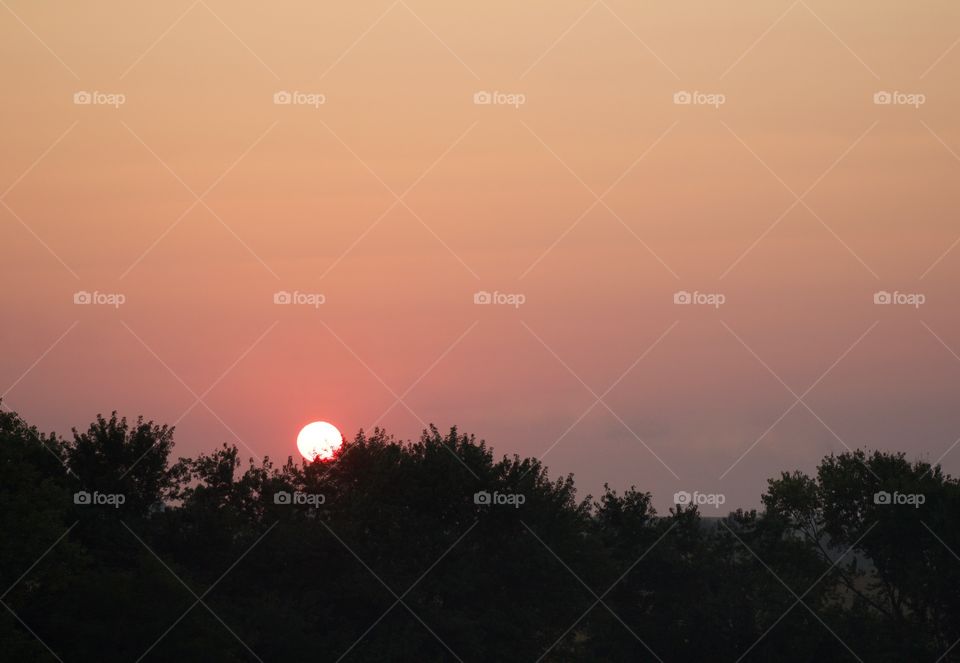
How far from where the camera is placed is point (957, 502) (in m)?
91.1

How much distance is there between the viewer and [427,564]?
7825 centimetres

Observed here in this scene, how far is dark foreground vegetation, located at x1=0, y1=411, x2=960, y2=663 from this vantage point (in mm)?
60000

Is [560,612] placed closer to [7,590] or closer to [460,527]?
[460,527]

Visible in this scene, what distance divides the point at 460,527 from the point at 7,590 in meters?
31.7

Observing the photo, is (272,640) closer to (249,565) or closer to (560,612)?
(249,565)

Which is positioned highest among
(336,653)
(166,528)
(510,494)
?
(510,494)

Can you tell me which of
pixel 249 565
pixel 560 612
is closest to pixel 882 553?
pixel 560 612

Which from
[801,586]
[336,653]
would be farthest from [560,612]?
[801,586]

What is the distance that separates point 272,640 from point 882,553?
47501 millimetres

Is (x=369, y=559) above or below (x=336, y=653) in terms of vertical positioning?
above

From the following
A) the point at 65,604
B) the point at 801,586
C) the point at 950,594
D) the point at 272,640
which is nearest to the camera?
the point at 65,604

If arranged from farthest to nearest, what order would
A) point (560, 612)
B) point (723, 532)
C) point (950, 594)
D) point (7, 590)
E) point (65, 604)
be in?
point (723, 532)
point (950, 594)
point (560, 612)
point (65, 604)
point (7, 590)

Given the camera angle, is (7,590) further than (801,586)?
No

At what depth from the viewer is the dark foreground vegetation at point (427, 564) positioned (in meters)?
60.0
